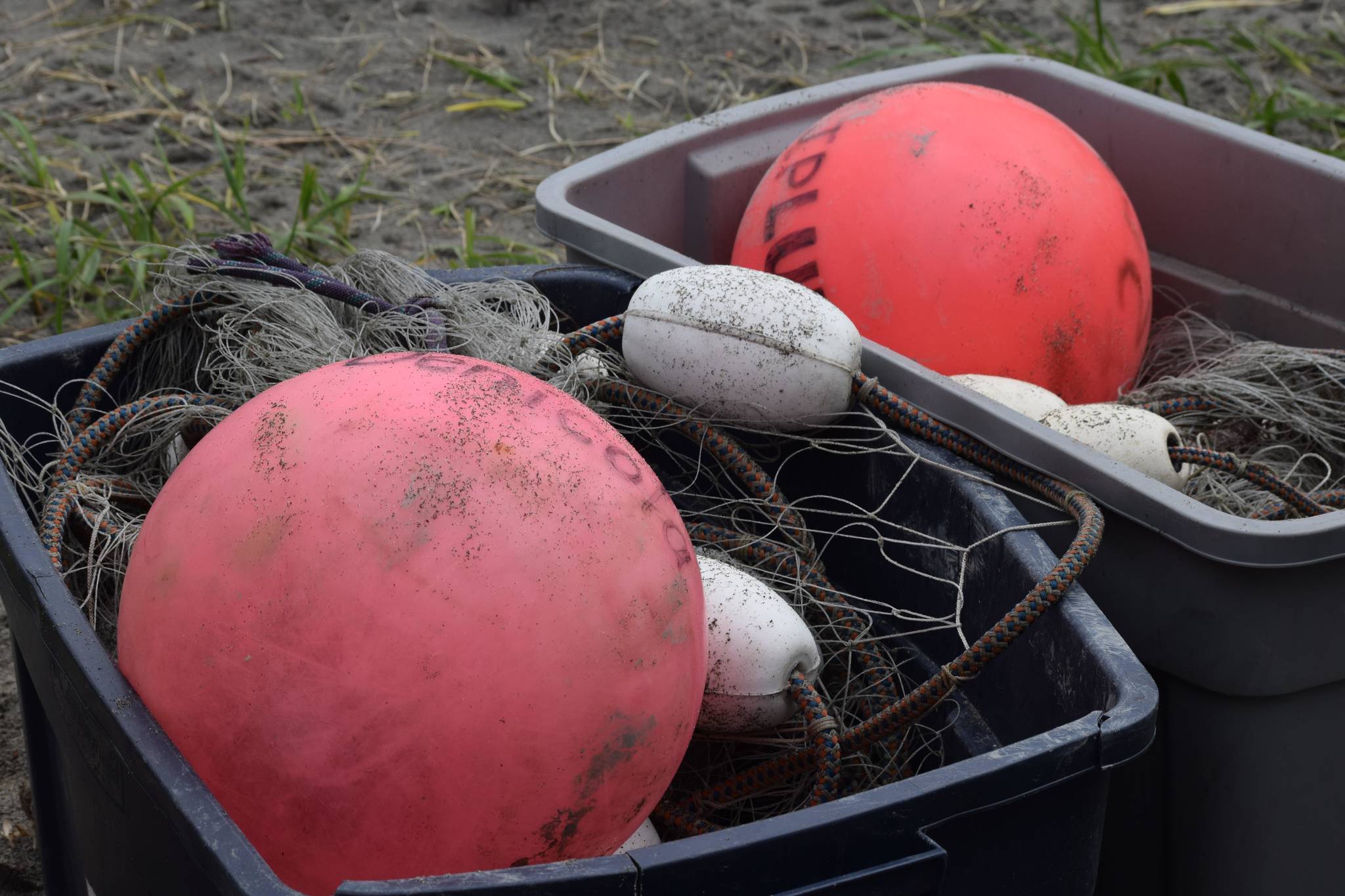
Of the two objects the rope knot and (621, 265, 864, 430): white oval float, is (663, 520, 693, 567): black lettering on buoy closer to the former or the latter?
the rope knot

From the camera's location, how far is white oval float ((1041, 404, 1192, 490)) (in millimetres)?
1991

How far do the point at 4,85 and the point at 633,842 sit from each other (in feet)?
11.5

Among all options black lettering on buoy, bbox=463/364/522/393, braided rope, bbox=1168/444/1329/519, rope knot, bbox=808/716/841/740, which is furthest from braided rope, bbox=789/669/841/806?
braided rope, bbox=1168/444/1329/519

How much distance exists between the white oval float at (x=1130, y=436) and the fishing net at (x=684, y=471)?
19 centimetres

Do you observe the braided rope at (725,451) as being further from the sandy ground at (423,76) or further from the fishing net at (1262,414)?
the sandy ground at (423,76)

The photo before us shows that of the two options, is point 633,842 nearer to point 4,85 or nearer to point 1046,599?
point 1046,599

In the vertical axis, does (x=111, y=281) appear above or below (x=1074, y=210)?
below

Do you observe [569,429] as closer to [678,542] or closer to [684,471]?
[678,542]

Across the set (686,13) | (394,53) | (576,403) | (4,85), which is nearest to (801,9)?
(686,13)

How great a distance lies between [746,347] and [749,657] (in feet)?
1.44

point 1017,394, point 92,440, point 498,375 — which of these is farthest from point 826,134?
point 92,440

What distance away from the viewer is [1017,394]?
83.3 inches

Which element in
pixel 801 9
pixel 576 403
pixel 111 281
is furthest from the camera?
pixel 801 9

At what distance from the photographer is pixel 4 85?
4137 millimetres
